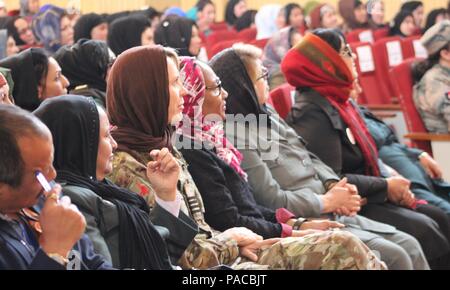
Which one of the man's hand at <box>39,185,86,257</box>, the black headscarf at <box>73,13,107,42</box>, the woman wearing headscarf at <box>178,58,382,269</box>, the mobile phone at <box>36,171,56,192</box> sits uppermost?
the mobile phone at <box>36,171,56,192</box>

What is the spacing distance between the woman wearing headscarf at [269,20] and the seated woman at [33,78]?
589 centimetres

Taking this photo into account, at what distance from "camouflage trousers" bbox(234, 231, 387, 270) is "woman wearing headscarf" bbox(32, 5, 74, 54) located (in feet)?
16.0

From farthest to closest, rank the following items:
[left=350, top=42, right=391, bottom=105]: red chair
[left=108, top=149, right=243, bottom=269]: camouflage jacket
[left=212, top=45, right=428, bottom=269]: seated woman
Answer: [left=350, top=42, right=391, bottom=105]: red chair
[left=212, top=45, right=428, bottom=269]: seated woman
[left=108, top=149, right=243, bottom=269]: camouflage jacket

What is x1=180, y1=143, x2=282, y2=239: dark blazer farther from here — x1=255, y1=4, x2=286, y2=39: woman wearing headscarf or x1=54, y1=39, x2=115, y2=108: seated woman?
x1=255, y1=4, x2=286, y2=39: woman wearing headscarf

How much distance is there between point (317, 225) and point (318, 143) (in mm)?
778

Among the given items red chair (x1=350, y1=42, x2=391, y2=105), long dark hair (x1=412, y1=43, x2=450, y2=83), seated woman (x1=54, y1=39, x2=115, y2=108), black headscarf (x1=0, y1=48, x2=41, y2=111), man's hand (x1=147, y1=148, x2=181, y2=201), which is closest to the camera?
man's hand (x1=147, y1=148, x2=181, y2=201)

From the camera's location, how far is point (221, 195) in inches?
112

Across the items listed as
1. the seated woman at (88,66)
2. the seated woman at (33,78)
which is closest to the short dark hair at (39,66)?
the seated woman at (33,78)

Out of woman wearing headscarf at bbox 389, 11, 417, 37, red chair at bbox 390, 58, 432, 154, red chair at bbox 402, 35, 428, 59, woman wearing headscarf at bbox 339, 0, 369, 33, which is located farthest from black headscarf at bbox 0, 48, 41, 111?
woman wearing headscarf at bbox 339, 0, 369, 33

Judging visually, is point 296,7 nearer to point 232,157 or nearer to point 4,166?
point 232,157

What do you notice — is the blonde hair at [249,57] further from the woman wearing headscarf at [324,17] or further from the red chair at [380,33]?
the red chair at [380,33]

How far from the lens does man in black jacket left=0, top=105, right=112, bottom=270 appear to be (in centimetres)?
183

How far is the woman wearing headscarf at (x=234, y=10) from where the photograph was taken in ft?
38.1

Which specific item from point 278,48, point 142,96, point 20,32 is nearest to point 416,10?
point 278,48
